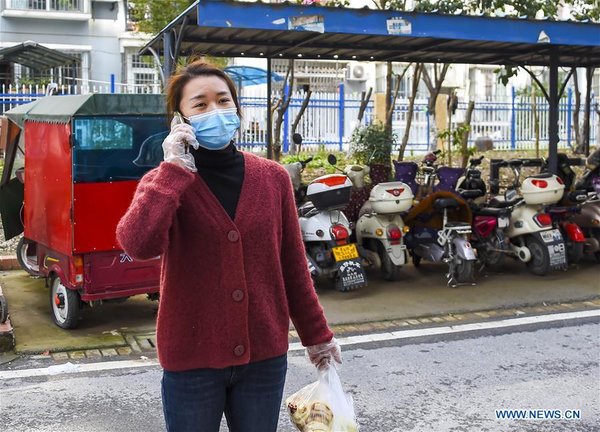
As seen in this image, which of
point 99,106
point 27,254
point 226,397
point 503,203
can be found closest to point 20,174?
point 27,254

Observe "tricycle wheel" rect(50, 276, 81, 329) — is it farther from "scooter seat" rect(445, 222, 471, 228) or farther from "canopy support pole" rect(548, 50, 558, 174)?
"canopy support pole" rect(548, 50, 558, 174)

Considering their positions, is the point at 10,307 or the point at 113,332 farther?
the point at 10,307

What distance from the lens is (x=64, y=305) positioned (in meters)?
6.21

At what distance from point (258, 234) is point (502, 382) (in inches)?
126

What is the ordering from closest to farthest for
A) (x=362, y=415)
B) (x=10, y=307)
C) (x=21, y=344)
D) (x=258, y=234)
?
1. (x=258, y=234)
2. (x=362, y=415)
3. (x=21, y=344)
4. (x=10, y=307)

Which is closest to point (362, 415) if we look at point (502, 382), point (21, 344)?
point (502, 382)

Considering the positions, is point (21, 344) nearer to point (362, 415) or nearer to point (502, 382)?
point (362, 415)

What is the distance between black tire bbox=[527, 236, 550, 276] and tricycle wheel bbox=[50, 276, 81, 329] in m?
4.65

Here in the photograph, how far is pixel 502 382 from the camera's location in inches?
199

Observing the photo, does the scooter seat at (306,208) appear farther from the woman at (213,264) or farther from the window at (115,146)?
the woman at (213,264)

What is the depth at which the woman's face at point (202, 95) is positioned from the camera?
2.43 metres

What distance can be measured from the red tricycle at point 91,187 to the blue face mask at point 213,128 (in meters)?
3.49
